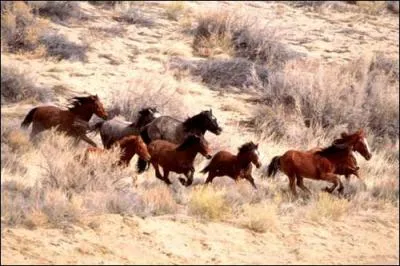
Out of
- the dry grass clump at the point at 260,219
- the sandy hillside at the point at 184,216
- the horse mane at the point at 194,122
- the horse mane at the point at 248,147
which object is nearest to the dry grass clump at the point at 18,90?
the sandy hillside at the point at 184,216

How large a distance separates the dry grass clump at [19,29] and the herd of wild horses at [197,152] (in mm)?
6050

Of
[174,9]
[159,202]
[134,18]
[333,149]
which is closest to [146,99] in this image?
[333,149]

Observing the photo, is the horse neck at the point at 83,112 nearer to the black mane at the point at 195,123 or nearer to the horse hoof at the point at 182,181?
the black mane at the point at 195,123

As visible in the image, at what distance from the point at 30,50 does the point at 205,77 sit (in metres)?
4.12

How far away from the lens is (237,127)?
1572 cm

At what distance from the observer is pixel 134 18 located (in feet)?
71.6

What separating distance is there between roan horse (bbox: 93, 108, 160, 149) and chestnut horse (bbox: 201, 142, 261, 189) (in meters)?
1.52

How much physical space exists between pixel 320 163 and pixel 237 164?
1167 mm

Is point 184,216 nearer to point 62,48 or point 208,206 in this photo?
point 208,206

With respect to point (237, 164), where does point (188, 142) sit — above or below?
above

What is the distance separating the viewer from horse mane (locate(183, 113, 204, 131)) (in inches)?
476

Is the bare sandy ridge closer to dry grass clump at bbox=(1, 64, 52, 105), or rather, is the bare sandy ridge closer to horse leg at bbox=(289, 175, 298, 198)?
horse leg at bbox=(289, 175, 298, 198)

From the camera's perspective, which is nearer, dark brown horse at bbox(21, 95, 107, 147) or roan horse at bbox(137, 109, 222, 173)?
roan horse at bbox(137, 109, 222, 173)

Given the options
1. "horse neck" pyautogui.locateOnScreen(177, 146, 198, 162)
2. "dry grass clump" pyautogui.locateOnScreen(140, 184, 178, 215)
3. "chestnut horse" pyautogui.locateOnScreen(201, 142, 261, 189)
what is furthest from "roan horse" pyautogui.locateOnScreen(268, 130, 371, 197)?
"dry grass clump" pyautogui.locateOnScreen(140, 184, 178, 215)
